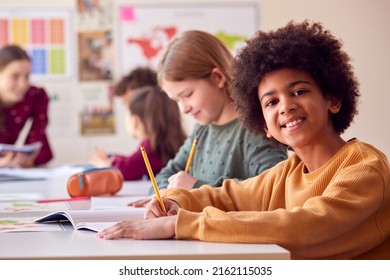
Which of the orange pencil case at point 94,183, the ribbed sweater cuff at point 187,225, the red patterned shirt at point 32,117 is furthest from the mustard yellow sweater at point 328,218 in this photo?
the red patterned shirt at point 32,117

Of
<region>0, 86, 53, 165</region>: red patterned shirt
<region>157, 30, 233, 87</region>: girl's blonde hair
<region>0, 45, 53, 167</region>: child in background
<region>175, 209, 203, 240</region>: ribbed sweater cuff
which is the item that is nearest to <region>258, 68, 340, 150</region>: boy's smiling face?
<region>175, 209, 203, 240</region>: ribbed sweater cuff

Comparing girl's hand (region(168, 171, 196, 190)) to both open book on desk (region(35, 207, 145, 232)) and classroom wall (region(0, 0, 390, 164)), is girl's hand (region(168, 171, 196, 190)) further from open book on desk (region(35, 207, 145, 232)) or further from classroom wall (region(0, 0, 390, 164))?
classroom wall (region(0, 0, 390, 164))

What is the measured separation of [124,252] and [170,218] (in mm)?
157

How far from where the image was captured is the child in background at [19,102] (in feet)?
11.2

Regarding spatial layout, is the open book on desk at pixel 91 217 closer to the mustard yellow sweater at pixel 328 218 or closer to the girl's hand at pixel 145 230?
the girl's hand at pixel 145 230

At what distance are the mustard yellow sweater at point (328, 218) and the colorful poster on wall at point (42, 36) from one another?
3241 mm

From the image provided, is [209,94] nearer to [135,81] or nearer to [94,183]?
[94,183]

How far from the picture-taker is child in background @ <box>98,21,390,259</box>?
1.01 m

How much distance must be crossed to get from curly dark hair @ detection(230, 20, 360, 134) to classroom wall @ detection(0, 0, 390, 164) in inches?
112

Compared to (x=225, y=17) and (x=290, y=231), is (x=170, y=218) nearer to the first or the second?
(x=290, y=231)

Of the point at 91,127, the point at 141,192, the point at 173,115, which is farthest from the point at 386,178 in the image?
the point at 91,127

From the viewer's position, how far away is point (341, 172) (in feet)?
3.68

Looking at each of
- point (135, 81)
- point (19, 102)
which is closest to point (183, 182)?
point (135, 81)
